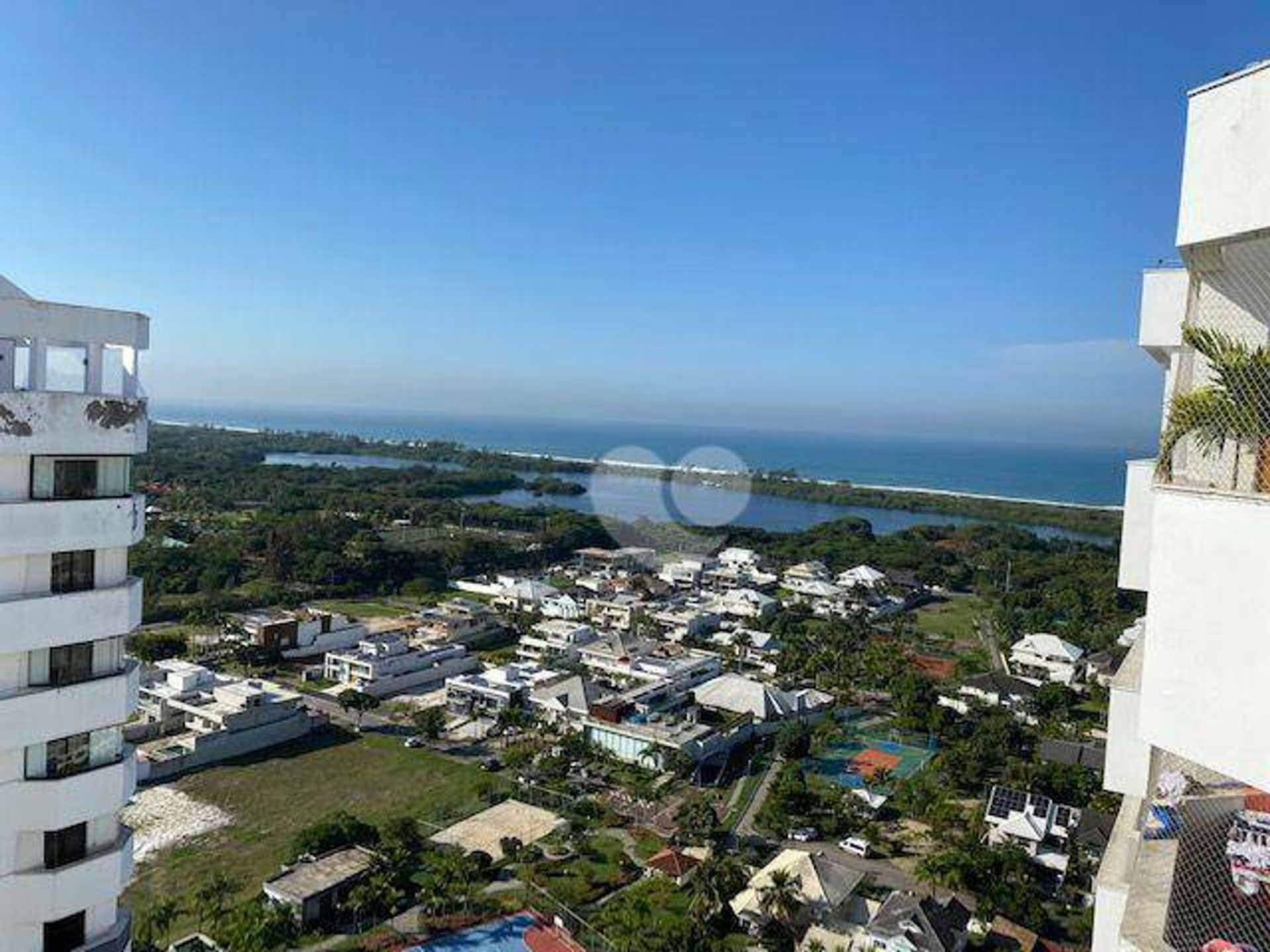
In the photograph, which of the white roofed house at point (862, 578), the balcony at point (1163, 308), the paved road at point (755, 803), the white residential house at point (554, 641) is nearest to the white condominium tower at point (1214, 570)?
the balcony at point (1163, 308)

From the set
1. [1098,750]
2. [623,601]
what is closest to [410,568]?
[623,601]

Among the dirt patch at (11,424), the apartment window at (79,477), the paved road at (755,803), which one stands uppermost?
the dirt patch at (11,424)

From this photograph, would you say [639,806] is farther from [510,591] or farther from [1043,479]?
[1043,479]

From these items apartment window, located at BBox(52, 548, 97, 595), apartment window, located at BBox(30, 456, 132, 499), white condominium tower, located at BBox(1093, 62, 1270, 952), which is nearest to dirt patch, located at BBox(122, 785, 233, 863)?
apartment window, located at BBox(52, 548, 97, 595)

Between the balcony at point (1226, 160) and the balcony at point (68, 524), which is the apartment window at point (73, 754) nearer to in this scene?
the balcony at point (68, 524)

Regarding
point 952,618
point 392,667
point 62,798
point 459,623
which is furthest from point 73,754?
point 952,618

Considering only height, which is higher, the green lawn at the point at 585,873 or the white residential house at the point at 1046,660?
the white residential house at the point at 1046,660
